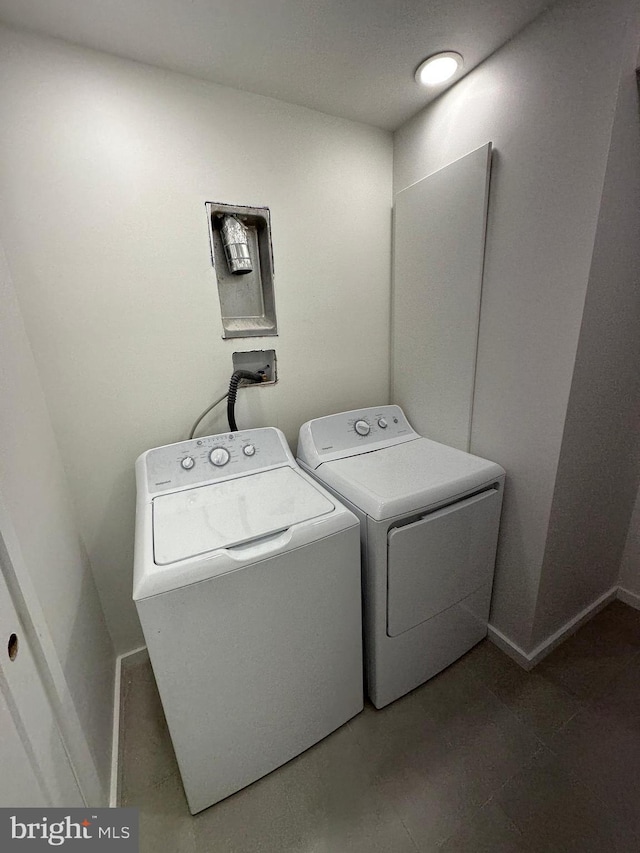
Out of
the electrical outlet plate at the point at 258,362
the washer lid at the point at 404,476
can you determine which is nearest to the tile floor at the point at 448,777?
the washer lid at the point at 404,476

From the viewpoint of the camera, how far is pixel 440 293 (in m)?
1.49

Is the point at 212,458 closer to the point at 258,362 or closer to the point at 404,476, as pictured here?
the point at 258,362

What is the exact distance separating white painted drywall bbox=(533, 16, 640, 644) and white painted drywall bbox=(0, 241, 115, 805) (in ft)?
5.36

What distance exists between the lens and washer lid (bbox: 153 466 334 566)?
910 mm

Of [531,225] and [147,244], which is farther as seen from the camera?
[147,244]

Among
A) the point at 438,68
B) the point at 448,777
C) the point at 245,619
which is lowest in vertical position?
the point at 448,777

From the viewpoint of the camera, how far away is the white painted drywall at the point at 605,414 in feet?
3.20

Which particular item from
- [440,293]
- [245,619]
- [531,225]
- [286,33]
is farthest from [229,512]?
[286,33]

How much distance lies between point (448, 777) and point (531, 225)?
1.89m

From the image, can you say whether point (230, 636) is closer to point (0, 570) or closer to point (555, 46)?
point (0, 570)

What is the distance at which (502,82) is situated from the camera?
3.77 ft

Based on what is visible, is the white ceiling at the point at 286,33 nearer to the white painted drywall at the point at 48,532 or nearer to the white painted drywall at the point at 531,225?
the white painted drywall at the point at 531,225

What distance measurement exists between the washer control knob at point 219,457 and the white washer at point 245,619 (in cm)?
12

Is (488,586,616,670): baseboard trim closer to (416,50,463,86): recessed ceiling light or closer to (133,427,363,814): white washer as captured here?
(133,427,363,814): white washer
